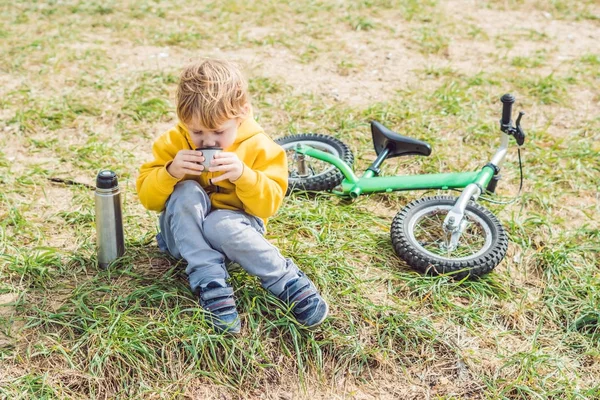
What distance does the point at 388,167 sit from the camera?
4129 mm

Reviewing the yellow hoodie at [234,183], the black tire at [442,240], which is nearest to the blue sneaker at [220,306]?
the yellow hoodie at [234,183]

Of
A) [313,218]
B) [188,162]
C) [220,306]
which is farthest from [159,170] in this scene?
[313,218]

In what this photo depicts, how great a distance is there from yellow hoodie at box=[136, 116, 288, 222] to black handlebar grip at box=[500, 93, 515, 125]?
1349 millimetres

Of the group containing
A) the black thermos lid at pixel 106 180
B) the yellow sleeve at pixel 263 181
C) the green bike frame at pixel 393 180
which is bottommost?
the green bike frame at pixel 393 180

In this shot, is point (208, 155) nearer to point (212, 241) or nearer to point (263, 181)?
point (263, 181)

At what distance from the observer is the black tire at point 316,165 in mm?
3719

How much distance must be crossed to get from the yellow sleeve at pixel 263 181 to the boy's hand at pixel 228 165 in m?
0.03

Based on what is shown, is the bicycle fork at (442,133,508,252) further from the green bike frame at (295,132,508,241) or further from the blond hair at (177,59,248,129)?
the blond hair at (177,59,248,129)

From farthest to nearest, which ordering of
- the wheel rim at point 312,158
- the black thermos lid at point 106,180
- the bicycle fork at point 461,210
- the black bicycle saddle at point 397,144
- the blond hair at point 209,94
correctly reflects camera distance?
the wheel rim at point 312,158 < the black bicycle saddle at point 397,144 < the bicycle fork at point 461,210 < the black thermos lid at point 106,180 < the blond hair at point 209,94

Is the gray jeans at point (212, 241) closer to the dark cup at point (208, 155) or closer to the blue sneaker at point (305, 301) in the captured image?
the blue sneaker at point (305, 301)

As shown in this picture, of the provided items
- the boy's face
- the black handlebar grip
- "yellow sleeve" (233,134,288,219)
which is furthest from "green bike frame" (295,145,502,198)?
the boy's face

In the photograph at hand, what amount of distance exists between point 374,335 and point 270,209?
704 mm

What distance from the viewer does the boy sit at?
102 inches

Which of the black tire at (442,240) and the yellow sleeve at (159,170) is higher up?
the yellow sleeve at (159,170)
